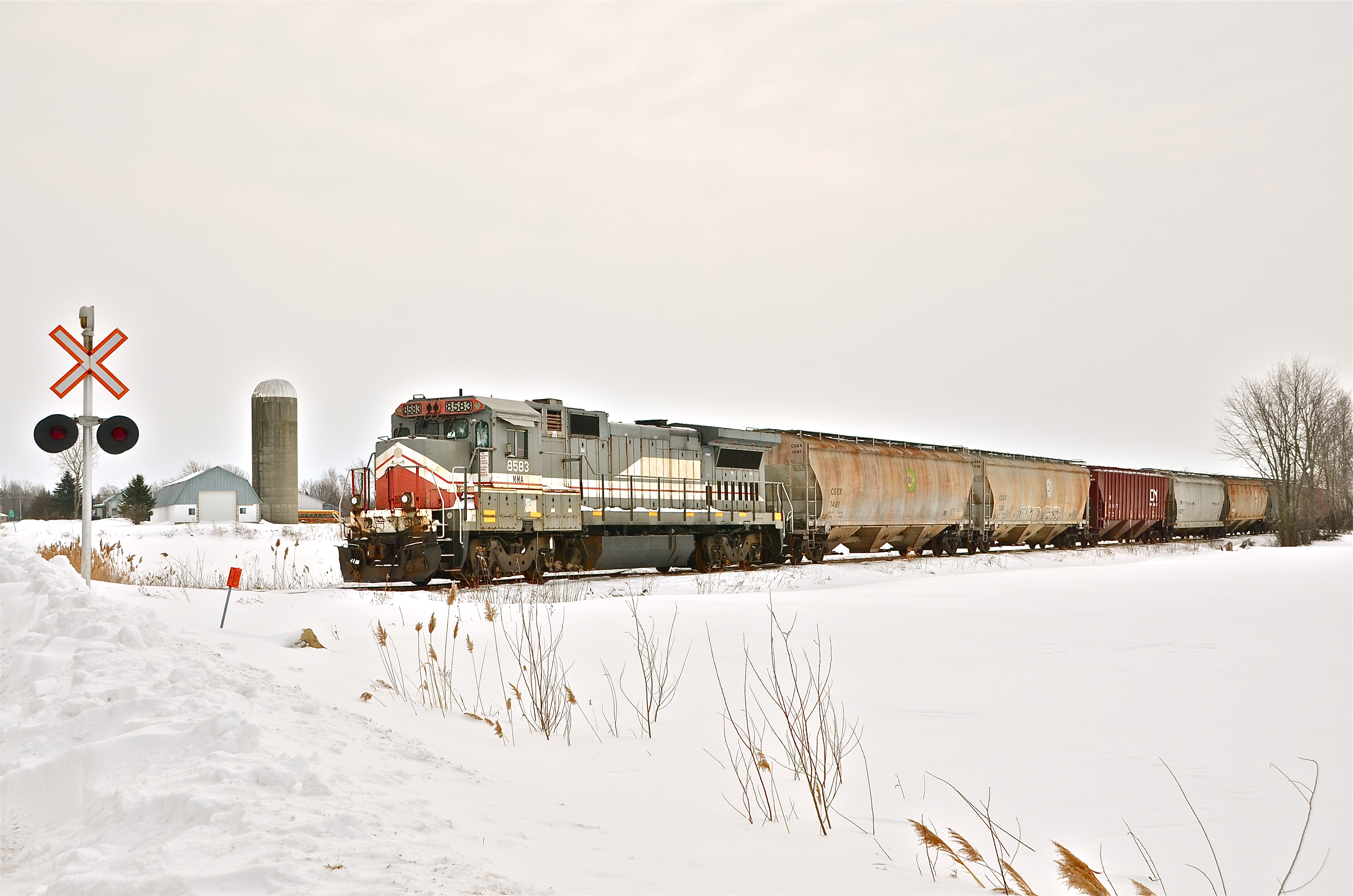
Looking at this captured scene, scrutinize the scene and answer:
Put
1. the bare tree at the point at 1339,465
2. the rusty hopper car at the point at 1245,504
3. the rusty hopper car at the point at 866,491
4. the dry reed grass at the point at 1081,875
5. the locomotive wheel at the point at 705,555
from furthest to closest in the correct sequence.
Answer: the rusty hopper car at the point at 1245,504
the bare tree at the point at 1339,465
the rusty hopper car at the point at 866,491
the locomotive wheel at the point at 705,555
the dry reed grass at the point at 1081,875

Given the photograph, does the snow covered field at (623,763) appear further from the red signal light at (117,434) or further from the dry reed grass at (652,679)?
the red signal light at (117,434)

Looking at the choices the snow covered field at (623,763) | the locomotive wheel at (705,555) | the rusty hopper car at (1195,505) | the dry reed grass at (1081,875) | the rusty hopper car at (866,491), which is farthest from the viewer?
the rusty hopper car at (1195,505)

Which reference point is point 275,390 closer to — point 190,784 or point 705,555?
point 705,555

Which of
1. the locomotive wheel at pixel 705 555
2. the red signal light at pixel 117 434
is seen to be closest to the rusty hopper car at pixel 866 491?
the locomotive wheel at pixel 705 555

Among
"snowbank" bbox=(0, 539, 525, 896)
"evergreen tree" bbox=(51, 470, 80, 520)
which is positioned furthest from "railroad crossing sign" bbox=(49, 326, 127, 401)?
"evergreen tree" bbox=(51, 470, 80, 520)

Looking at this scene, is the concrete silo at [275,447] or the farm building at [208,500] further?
the farm building at [208,500]

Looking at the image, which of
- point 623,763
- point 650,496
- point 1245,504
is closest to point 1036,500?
point 650,496

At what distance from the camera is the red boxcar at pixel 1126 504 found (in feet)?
123

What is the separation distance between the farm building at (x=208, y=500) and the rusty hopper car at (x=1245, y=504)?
177 feet

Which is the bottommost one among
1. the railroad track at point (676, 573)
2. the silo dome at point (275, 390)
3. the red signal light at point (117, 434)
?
the railroad track at point (676, 573)

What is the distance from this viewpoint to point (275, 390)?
47.6 meters

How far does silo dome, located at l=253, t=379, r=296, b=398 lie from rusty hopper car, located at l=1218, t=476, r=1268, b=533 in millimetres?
46293

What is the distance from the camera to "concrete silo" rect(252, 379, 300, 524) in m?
47.5

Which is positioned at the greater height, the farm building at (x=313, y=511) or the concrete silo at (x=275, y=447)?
the concrete silo at (x=275, y=447)
